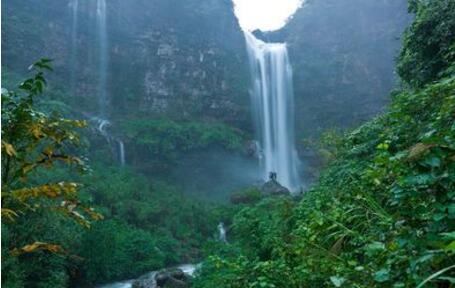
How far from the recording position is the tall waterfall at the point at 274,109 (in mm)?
30250

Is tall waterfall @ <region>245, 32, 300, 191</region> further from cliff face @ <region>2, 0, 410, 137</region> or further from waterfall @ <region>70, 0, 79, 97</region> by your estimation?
waterfall @ <region>70, 0, 79, 97</region>

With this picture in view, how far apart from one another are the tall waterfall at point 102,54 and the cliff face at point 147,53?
26 cm

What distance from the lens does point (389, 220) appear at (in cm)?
235

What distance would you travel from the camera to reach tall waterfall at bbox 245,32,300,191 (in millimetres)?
30250

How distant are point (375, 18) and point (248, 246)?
1219 inches

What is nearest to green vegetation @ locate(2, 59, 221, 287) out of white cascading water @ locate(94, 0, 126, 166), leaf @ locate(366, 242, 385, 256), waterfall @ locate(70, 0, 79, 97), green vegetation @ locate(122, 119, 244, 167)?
leaf @ locate(366, 242, 385, 256)

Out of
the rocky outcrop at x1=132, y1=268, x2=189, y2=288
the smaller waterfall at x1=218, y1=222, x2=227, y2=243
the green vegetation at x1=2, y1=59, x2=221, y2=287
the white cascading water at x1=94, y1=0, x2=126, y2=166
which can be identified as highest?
the white cascading water at x1=94, y1=0, x2=126, y2=166

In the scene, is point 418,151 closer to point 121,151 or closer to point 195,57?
point 121,151

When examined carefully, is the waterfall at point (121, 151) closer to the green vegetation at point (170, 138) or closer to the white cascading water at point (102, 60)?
the green vegetation at point (170, 138)

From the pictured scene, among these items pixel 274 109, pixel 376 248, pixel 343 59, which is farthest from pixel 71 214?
pixel 343 59

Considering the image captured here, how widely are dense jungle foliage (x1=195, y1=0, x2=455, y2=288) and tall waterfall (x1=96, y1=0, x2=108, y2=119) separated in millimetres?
24016

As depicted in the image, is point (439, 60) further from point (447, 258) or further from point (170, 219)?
point (170, 219)

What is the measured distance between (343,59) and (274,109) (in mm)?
6891

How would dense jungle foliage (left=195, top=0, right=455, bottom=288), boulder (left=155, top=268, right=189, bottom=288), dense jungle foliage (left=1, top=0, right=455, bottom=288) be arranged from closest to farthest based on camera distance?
dense jungle foliage (left=195, top=0, right=455, bottom=288), dense jungle foliage (left=1, top=0, right=455, bottom=288), boulder (left=155, top=268, right=189, bottom=288)
